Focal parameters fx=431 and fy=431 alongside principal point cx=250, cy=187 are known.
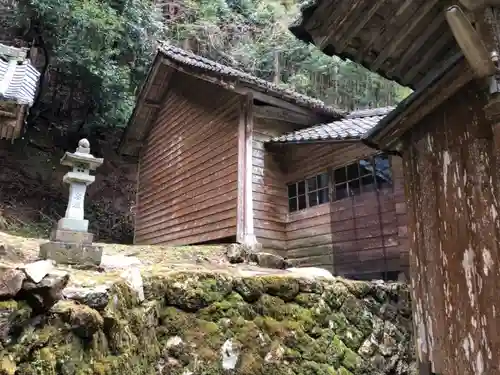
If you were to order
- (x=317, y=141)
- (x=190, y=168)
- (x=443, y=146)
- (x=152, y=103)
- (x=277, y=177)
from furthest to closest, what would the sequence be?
Answer: (x=152, y=103) < (x=190, y=168) < (x=277, y=177) < (x=317, y=141) < (x=443, y=146)

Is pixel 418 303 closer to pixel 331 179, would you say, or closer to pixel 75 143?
pixel 331 179

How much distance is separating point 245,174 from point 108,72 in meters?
7.77

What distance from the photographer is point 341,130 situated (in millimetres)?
9398

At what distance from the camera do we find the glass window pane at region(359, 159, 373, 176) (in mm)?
9008

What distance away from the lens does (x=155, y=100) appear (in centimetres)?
1420

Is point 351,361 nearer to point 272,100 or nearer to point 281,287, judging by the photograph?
point 281,287

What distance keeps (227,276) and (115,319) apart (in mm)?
1967

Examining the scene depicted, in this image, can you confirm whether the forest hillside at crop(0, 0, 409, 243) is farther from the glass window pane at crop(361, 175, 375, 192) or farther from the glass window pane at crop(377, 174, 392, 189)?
the glass window pane at crop(377, 174, 392, 189)

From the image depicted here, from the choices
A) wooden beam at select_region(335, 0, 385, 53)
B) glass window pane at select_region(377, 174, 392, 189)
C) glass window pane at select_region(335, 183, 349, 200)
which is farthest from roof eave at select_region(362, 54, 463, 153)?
glass window pane at select_region(335, 183, 349, 200)

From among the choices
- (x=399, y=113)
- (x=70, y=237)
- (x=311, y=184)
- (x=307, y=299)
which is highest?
(x=311, y=184)

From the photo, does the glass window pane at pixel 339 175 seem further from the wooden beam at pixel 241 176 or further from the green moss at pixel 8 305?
the green moss at pixel 8 305

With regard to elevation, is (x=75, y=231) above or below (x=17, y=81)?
below

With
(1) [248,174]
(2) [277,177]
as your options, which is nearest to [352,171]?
(2) [277,177]

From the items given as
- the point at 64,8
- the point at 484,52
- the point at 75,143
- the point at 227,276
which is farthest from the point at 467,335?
the point at 75,143
